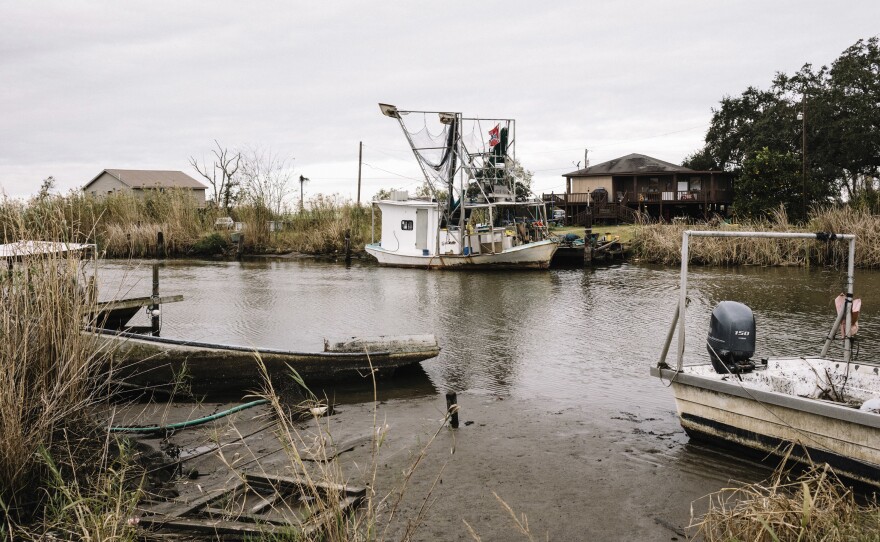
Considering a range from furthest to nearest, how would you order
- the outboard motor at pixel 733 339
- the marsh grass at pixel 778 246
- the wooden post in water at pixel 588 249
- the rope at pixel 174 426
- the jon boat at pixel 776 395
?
the wooden post in water at pixel 588 249 < the marsh grass at pixel 778 246 < the outboard motor at pixel 733 339 < the rope at pixel 174 426 < the jon boat at pixel 776 395

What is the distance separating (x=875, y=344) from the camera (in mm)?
11367

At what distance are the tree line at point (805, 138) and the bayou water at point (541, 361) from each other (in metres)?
10.8

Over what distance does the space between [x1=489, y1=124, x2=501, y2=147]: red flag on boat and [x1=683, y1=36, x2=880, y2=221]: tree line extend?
46.2 feet

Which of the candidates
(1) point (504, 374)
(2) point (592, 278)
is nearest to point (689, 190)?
(2) point (592, 278)

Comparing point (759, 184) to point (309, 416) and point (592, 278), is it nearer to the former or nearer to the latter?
point (592, 278)

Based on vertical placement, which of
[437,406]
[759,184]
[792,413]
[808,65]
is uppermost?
[808,65]

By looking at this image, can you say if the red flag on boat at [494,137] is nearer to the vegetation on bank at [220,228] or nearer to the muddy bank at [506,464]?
the vegetation on bank at [220,228]

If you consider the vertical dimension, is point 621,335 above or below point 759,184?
below

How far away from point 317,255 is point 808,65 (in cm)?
3235

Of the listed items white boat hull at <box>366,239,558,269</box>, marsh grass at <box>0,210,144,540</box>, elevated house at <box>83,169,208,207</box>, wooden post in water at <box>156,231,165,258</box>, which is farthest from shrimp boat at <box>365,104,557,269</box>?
elevated house at <box>83,169,208,207</box>

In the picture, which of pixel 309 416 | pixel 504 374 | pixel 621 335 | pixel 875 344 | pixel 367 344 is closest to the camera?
pixel 309 416

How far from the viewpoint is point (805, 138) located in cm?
3194

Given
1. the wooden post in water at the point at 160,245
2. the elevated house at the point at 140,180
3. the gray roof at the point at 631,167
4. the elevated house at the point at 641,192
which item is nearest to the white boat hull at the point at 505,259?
the wooden post in water at the point at 160,245

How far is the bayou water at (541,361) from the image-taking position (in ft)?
18.4
